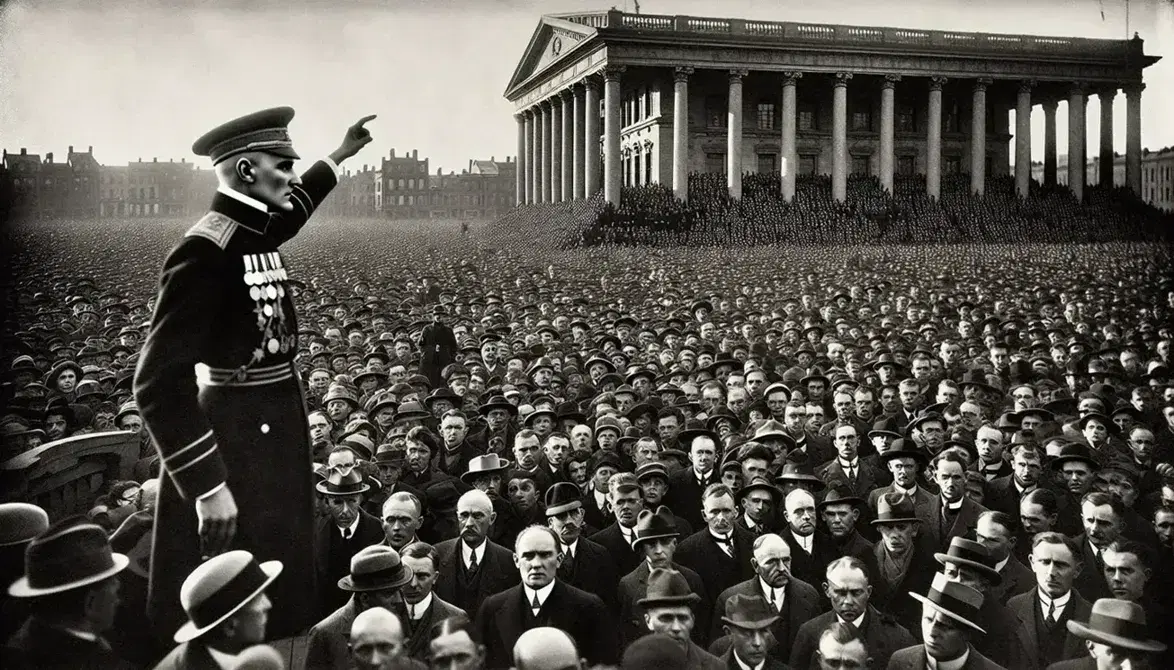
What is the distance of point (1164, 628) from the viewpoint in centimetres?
812

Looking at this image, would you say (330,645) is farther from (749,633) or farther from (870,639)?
(870,639)

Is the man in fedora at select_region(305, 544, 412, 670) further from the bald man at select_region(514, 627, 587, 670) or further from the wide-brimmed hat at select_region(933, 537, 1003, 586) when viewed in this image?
the wide-brimmed hat at select_region(933, 537, 1003, 586)

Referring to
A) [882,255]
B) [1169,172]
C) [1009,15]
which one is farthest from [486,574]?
[882,255]

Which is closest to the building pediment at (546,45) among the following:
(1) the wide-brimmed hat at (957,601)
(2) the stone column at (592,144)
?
(1) the wide-brimmed hat at (957,601)

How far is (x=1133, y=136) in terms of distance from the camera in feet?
41.6

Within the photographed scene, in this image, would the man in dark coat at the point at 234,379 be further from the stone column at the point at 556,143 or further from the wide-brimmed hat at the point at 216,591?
the stone column at the point at 556,143

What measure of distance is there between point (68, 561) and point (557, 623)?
330cm

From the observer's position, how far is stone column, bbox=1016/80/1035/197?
39.4 meters

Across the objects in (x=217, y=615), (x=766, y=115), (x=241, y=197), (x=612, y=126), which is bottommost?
(x=217, y=615)

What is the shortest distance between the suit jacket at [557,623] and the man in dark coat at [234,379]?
58.1 inches

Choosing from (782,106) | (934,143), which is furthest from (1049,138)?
(782,106)

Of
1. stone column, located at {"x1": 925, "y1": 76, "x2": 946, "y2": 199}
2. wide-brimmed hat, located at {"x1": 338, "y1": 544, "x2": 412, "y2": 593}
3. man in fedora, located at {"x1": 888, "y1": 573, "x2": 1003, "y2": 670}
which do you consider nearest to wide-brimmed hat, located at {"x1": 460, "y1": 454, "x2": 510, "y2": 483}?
wide-brimmed hat, located at {"x1": 338, "y1": 544, "x2": 412, "y2": 593}

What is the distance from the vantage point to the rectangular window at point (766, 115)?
4922 cm

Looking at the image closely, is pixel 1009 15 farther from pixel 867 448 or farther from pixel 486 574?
pixel 486 574
